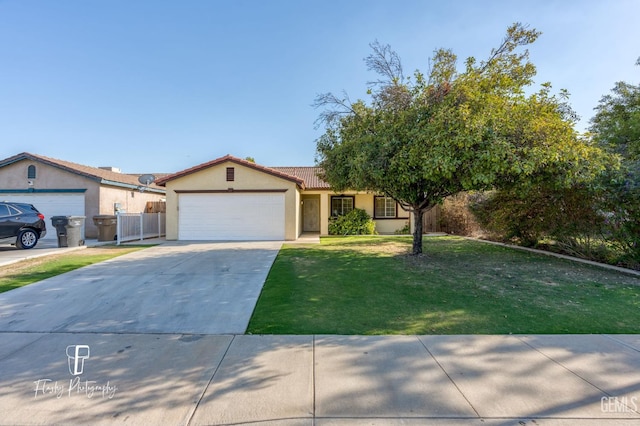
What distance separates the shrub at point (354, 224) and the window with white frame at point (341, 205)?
745mm

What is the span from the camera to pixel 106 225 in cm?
1429

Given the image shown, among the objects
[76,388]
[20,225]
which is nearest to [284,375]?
[76,388]

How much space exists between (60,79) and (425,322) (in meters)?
16.0

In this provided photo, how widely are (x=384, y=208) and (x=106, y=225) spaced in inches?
585

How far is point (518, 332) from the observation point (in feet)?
13.9

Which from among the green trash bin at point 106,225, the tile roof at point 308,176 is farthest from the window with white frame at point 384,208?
the green trash bin at point 106,225

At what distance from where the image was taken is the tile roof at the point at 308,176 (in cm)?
1807

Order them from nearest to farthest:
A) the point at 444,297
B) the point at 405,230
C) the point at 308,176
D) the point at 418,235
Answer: the point at 444,297 < the point at 418,235 < the point at 405,230 < the point at 308,176

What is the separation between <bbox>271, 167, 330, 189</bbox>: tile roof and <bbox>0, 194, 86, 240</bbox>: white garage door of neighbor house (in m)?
11.7

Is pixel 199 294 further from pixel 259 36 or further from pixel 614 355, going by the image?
pixel 259 36

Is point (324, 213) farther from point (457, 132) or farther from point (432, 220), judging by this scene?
point (457, 132)

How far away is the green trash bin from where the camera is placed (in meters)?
14.2

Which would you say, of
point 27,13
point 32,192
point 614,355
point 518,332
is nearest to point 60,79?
point 27,13

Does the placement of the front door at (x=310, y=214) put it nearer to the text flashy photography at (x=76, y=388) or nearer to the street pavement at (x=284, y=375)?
the street pavement at (x=284, y=375)
